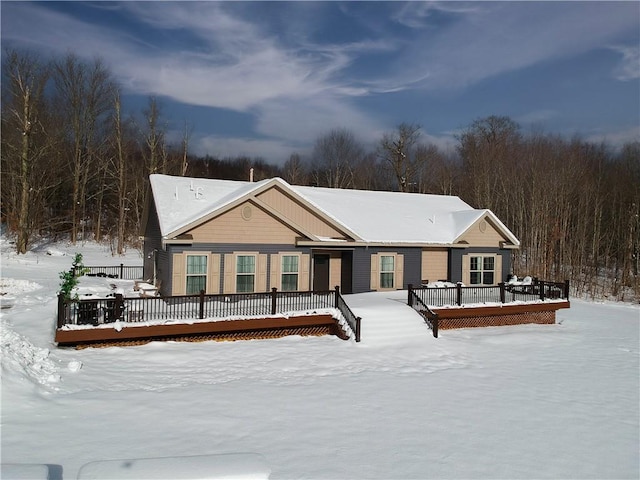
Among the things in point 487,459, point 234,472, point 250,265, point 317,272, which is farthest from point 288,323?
point 234,472

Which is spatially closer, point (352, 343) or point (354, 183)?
point (352, 343)

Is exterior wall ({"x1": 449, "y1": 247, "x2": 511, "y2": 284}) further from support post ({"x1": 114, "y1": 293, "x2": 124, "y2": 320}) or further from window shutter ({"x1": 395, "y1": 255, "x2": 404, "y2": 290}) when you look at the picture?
support post ({"x1": 114, "y1": 293, "x2": 124, "y2": 320})

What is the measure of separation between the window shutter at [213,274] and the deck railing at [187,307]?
822 millimetres

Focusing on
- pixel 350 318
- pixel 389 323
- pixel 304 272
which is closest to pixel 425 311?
pixel 389 323

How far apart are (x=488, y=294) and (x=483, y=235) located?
4257mm

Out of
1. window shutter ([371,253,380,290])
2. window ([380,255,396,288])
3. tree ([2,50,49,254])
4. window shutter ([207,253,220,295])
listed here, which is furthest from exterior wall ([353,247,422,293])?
tree ([2,50,49,254])

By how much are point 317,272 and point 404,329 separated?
5.62 m

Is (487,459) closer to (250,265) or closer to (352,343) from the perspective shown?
(352,343)

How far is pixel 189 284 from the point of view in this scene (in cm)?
1652

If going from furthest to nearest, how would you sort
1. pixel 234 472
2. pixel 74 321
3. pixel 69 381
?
pixel 74 321, pixel 69 381, pixel 234 472

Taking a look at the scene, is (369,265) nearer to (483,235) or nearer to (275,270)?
(275,270)

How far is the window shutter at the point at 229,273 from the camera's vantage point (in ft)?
55.9

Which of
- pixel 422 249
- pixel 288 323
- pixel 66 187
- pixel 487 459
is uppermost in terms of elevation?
pixel 66 187

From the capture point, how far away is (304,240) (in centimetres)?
1812
